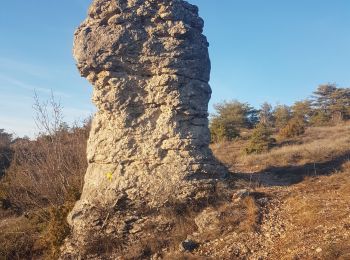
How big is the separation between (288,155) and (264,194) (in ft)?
17.9

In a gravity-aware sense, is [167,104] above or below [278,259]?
above

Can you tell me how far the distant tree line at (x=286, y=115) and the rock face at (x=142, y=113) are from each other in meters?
13.7

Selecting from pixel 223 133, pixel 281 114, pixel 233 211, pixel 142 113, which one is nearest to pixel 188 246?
pixel 233 211

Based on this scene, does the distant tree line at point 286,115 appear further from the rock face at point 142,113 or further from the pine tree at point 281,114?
the rock face at point 142,113

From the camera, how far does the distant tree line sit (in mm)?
24438

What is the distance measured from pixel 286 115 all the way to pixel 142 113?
24.5 m

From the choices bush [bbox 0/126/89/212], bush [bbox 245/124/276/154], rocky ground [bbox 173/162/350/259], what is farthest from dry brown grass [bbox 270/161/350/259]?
bush [bbox 245/124/276/154]

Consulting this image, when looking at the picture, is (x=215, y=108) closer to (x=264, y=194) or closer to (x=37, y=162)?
(x=37, y=162)

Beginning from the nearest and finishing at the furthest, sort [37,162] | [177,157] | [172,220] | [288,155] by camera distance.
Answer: [172,220], [177,157], [37,162], [288,155]

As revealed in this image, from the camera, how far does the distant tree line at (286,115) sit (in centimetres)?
2444

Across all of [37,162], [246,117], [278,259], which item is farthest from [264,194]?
[246,117]

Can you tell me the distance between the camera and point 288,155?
14859 millimetres

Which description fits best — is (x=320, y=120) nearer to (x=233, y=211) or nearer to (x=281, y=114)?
(x=281, y=114)

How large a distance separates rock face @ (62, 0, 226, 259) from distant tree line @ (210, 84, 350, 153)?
13721 mm
